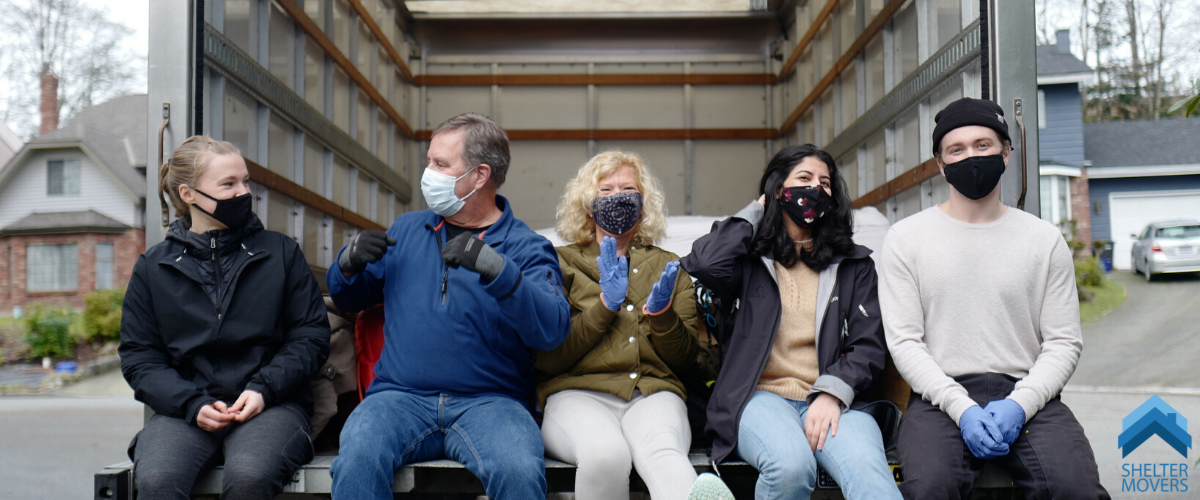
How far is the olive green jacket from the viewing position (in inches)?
117

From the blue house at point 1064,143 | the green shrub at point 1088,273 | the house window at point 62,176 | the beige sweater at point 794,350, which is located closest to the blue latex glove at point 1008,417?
the beige sweater at point 794,350

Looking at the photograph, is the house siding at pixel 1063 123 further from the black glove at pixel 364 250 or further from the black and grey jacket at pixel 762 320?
the black glove at pixel 364 250

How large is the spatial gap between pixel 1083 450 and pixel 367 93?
4.98 m

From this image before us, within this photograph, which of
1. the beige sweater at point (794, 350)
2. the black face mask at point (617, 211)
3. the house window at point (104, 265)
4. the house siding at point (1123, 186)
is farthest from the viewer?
the house window at point (104, 265)

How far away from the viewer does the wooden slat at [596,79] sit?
7.34 metres

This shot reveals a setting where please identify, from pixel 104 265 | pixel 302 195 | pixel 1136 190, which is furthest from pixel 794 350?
pixel 104 265

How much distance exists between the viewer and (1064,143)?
69.6ft

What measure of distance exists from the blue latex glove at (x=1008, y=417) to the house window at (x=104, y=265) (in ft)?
76.4

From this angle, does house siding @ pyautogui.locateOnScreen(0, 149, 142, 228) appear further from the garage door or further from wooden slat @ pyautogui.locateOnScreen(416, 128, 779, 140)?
the garage door

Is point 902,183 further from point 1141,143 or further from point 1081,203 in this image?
point 1141,143

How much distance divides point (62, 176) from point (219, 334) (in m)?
25.1

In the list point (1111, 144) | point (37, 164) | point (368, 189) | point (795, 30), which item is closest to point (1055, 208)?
point (1111, 144)

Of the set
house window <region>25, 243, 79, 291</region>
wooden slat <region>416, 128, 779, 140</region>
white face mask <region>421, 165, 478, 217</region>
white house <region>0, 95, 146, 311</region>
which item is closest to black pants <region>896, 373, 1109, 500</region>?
white face mask <region>421, 165, 478, 217</region>

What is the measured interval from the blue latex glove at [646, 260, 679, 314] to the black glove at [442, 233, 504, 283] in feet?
1.68
